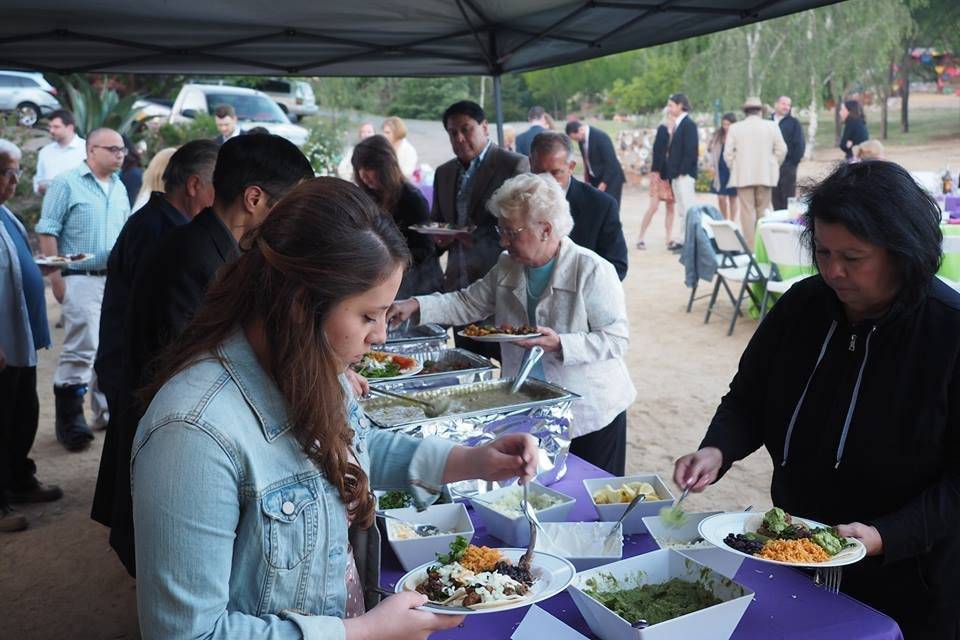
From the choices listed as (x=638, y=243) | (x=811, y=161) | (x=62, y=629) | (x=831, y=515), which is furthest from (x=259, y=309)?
(x=811, y=161)

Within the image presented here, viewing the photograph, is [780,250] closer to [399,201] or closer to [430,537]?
[399,201]

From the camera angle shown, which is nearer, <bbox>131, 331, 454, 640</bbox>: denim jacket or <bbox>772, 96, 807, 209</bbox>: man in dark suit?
<bbox>131, 331, 454, 640</bbox>: denim jacket

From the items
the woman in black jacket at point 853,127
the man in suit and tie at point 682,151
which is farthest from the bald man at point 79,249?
the woman in black jacket at point 853,127

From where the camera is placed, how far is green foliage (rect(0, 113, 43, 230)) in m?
9.63

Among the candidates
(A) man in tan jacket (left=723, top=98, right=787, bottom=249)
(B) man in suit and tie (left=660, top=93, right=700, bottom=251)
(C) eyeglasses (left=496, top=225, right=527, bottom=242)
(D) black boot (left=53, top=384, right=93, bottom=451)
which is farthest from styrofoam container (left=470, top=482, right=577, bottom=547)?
(B) man in suit and tie (left=660, top=93, right=700, bottom=251)

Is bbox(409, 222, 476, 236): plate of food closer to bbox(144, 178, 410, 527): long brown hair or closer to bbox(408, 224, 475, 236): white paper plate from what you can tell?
bbox(408, 224, 475, 236): white paper plate

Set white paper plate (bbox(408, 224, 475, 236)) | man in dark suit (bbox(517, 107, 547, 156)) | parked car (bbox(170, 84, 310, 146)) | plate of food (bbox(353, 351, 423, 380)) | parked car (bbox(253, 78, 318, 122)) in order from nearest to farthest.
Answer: plate of food (bbox(353, 351, 423, 380))
white paper plate (bbox(408, 224, 475, 236))
man in dark suit (bbox(517, 107, 547, 156))
parked car (bbox(170, 84, 310, 146))
parked car (bbox(253, 78, 318, 122))

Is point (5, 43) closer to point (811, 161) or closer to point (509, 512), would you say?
point (509, 512)

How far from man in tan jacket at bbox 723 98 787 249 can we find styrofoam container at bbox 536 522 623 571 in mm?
8006

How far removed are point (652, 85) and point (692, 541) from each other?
21.4 metres

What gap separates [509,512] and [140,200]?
353 cm

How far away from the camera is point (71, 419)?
4.79 metres

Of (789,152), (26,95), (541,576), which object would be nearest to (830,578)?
(541,576)

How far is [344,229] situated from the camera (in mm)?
1121
